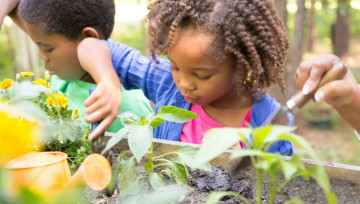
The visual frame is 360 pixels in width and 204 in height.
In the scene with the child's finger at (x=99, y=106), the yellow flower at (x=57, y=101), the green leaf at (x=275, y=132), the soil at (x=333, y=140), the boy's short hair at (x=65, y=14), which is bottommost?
the soil at (x=333, y=140)

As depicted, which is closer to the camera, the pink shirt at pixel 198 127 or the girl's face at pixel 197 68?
the girl's face at pixel 197 68

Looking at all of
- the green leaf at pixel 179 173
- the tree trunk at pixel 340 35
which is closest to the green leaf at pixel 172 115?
the green leaf at pixel 179 173

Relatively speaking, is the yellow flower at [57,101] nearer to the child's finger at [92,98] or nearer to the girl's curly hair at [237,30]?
the child's finger at [92,98]

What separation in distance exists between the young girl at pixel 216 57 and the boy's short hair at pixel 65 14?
0.24 metres

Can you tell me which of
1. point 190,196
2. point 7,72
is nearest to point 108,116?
point 190,196

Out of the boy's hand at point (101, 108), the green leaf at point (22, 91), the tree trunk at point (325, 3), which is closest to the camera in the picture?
the green leaf at point (22, 91)

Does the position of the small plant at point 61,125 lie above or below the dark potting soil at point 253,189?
above

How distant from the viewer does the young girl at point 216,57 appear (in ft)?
4.26

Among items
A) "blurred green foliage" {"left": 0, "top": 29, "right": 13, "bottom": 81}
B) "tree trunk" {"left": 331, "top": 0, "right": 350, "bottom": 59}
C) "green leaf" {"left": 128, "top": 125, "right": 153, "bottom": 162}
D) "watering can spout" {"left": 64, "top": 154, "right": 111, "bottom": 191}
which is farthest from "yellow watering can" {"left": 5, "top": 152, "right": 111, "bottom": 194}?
"tree trunk" {"left": 331, "top": 0, "right": 350, "bottom": 59}

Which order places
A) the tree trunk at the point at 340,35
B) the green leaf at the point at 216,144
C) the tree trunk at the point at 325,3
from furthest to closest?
the tree trunk at the point at 340,35, the tree trunk at the point at 325,3, the green leaf at the point at 216,144

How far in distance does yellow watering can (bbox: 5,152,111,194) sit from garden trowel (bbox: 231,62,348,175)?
0.39 metres

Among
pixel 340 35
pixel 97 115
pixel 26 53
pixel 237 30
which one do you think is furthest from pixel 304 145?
pixel 340 35

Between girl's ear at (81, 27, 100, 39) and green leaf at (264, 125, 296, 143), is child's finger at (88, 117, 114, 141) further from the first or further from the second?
girl's ear at (81, 27, 100, 39)

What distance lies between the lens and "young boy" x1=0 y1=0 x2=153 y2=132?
1.75 m
